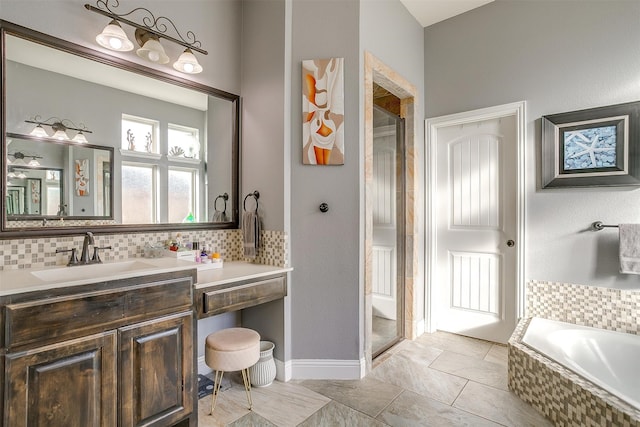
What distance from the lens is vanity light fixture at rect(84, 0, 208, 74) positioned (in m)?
1.88

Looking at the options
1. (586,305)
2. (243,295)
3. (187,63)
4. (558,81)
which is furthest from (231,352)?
(558,81)

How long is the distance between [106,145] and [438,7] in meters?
3.14

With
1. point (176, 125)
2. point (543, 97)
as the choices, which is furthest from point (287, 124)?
point (543, 97)

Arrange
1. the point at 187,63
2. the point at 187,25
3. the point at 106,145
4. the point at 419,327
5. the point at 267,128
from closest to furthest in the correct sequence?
the point at 106,145 < the point at 187,63 < the point at 187,25 < the point at 267,128 < the point at 419,327

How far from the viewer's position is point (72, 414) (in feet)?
4.53

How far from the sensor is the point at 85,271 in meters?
1.75

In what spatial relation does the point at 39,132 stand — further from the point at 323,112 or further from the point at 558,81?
the point at 558,81

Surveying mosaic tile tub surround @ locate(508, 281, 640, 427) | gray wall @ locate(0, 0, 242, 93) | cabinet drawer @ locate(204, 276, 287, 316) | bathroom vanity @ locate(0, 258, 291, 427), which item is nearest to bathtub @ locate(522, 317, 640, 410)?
mosaic tile tub surround @ locate(508, 281, 640, 427)

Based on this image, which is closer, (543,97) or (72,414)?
(72,414)

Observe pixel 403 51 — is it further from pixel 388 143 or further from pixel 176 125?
pixel 176 125

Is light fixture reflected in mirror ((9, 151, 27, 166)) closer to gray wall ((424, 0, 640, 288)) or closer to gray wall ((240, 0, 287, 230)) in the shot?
gray wall ((240, 0, 287, 230))

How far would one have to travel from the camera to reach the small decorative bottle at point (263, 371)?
7.38ft

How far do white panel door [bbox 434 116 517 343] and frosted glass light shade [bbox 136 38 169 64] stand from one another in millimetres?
2625

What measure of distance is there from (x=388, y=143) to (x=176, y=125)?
6.18 feet
